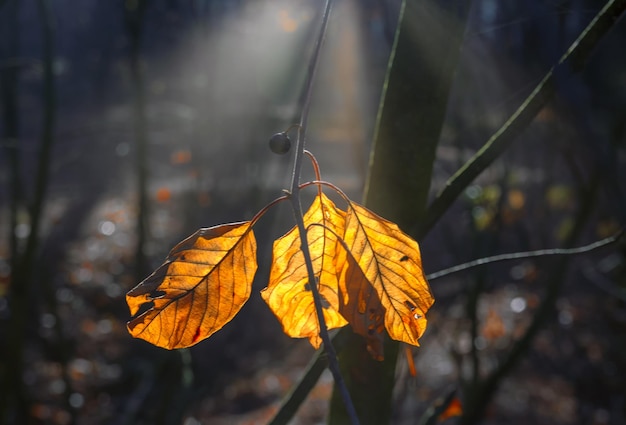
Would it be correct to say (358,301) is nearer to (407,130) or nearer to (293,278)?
(293,278)

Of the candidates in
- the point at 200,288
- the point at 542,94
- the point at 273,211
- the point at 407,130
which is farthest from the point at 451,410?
the point at 273,211

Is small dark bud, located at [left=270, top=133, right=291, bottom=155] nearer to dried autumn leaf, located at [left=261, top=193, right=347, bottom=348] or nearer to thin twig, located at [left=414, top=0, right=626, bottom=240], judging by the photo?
dried autumn leaf, located at [left=261, top=193, right=347, bottom=348]

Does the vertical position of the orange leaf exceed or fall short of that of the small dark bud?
it falls short

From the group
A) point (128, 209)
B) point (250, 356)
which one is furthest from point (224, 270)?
point (128, 209)

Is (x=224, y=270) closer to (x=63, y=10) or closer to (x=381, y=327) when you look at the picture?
(x=381, y=327)

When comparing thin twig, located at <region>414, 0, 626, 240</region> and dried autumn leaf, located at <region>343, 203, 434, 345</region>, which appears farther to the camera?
thin twig, located at <region>414, 0, 626, 240</region>

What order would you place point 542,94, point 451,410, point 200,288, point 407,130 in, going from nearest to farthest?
point 200,288 → point 542,94 → point 407,130 → point 451,410

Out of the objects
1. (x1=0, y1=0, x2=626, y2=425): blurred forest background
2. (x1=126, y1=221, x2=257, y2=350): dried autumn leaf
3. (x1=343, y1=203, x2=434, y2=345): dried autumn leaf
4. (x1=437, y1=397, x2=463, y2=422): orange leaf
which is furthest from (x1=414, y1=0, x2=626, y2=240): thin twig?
(x1=437, y1=397, x2=463, y2=422): orange leaf
